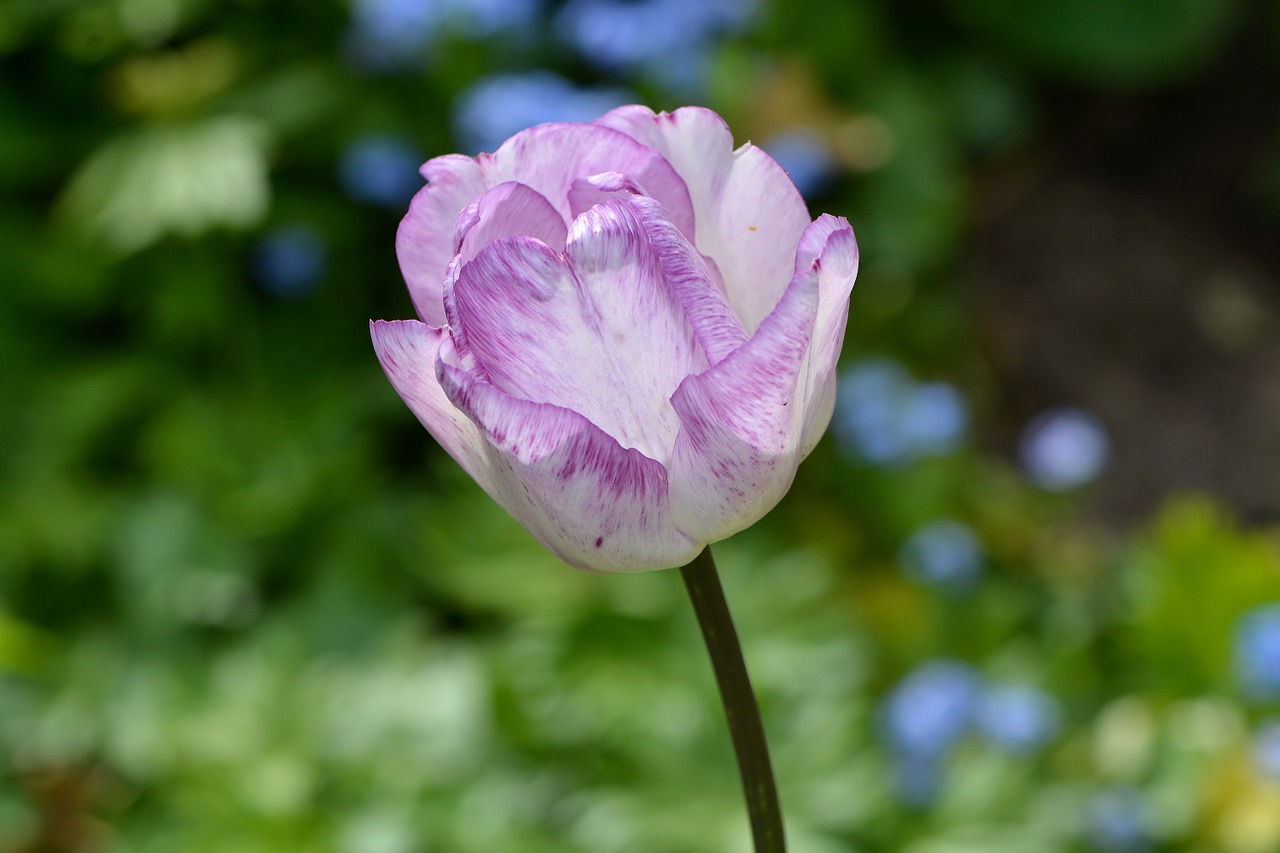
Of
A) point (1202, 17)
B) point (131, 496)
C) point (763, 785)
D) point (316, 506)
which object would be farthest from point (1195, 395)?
point (763, 785)

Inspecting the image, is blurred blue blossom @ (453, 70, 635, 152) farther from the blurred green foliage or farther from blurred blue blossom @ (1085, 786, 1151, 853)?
blurred blue blossom @ (1085, 786, 1151, 853)

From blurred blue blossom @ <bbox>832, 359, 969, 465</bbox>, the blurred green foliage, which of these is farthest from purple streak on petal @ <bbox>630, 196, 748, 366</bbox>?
blurred blue blossom @ <bbox>832, 359, 969, 465</bbox>

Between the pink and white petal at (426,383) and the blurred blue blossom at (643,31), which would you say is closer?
the pink and white petal at (426,383)

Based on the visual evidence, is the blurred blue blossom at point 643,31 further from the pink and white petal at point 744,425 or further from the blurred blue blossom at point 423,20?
the pink and white petal at point 744,425

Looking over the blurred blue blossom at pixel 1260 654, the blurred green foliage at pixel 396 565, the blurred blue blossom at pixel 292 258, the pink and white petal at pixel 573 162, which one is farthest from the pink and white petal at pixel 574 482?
the blurred blue blossom at pixel 292 258

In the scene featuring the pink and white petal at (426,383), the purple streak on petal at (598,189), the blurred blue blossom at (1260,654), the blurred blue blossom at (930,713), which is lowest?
the pink and white petal at (426,383)

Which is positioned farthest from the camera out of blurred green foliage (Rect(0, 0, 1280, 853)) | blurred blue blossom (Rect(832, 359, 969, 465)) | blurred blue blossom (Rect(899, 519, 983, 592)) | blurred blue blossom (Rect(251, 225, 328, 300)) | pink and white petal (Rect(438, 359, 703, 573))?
blurred blue blossom (Rect(251, 225, 328, 300))
